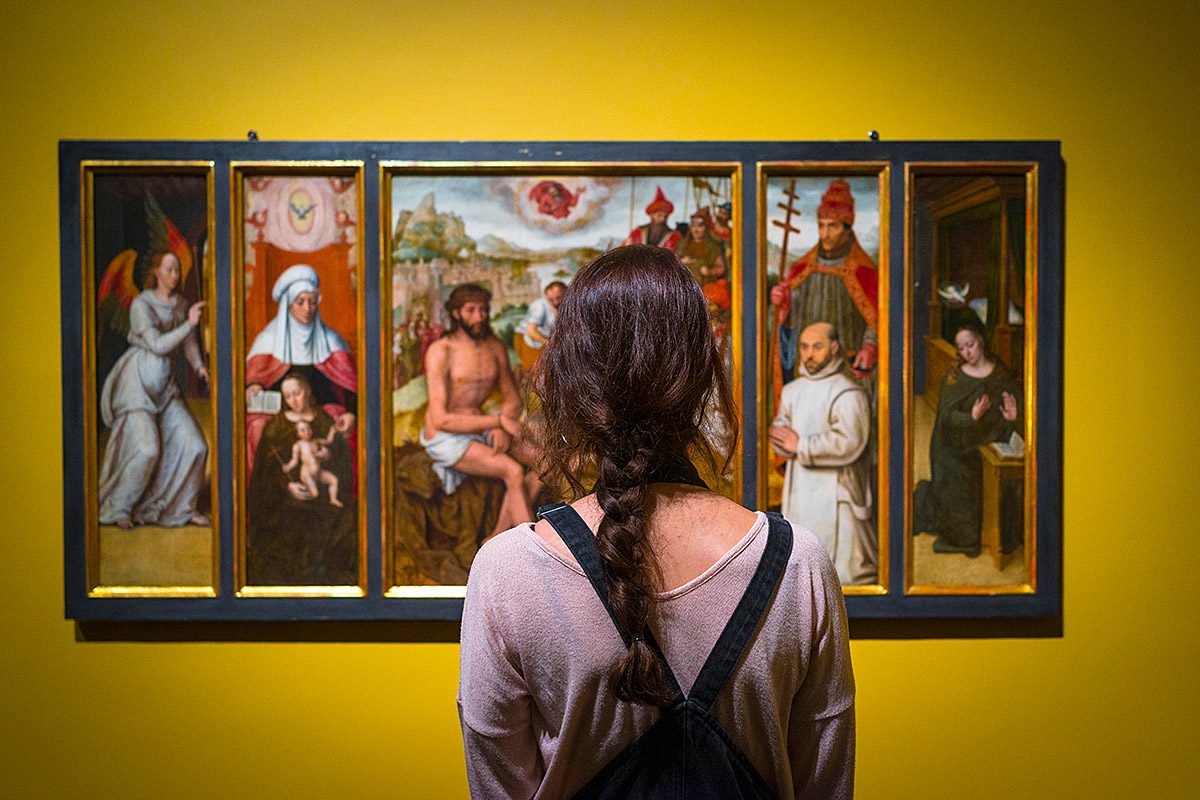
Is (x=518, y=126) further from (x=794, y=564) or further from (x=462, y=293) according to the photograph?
(x=794, y=564)

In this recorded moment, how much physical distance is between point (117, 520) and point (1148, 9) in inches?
156

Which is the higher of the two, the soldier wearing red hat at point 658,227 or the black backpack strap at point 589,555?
the soldier wearing red hat at point 658,227

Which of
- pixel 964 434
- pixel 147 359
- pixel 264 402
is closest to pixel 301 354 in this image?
pixel 264 402

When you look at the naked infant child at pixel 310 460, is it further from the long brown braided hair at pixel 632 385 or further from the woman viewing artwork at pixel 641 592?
the long brown braided hair at pixel 632 385

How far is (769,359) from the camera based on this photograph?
325cm

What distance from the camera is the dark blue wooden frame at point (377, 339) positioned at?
3186 millimetres

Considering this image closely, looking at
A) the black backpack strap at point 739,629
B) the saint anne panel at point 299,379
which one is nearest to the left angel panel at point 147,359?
the saint anne panel at point 299,379

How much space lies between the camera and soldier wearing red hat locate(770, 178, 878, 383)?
128 inches

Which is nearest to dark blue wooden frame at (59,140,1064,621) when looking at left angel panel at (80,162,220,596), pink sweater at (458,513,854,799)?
left angel panel at (80,162,220,596)

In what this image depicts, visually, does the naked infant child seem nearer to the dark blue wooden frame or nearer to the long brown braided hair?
the dark blue wooden frame

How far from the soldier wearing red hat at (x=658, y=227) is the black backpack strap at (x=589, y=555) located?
1.79 m

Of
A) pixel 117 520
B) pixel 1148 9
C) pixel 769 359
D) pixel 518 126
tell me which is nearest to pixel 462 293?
pixel 518 126

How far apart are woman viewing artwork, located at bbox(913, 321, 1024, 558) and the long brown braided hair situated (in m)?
1.93

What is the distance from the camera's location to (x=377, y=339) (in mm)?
3209
